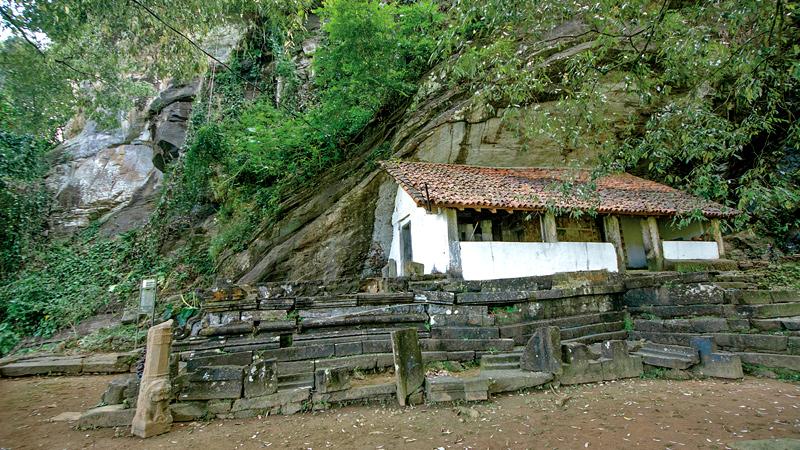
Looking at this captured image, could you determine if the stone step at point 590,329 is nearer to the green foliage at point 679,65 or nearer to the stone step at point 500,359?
the stone step at point 500,359

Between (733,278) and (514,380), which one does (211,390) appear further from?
(733,278)

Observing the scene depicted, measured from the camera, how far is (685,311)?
7145 millimetres

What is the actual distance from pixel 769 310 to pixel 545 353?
187 inches

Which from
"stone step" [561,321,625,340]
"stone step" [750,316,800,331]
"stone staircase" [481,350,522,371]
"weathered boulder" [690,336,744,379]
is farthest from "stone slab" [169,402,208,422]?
"stone step" [750,316,800,331]

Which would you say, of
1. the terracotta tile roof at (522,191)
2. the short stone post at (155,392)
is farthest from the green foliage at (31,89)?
the terracotta tile roof at (522,191)

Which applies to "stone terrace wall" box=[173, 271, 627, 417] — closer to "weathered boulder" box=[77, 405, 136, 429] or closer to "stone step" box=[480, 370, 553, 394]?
"weathered boulder" box=[77, 405, 136, 429]

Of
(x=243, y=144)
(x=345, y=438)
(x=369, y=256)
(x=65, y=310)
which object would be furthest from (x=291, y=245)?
(x=65, y=310)

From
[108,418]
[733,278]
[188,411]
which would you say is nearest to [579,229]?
[733,278]

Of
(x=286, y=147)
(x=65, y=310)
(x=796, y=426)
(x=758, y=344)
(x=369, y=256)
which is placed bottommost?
(x=796, y=426)

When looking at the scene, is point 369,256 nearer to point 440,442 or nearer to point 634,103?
point 440,442

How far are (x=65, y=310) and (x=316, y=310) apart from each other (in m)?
11.9

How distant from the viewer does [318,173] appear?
1350cm

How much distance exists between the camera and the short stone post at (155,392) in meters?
4.30

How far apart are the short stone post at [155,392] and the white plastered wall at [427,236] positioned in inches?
241
